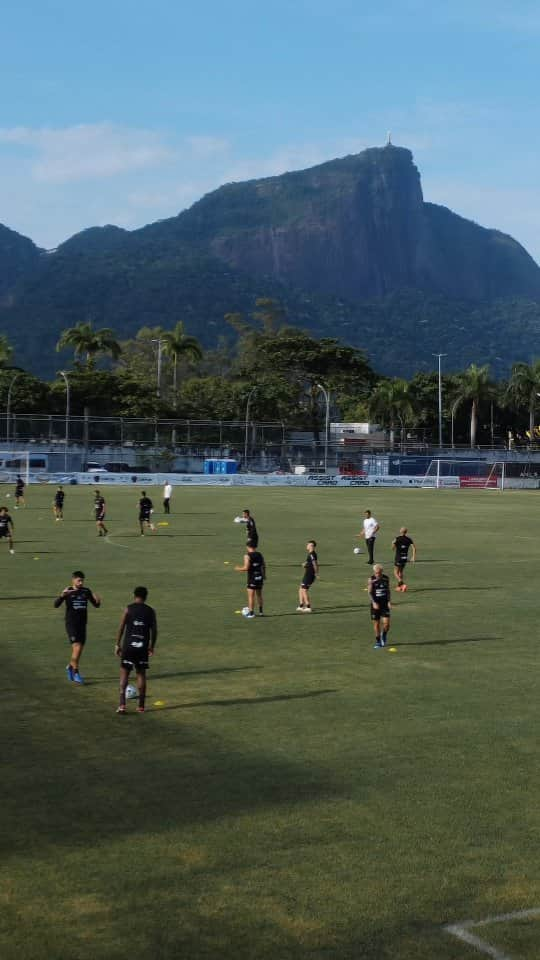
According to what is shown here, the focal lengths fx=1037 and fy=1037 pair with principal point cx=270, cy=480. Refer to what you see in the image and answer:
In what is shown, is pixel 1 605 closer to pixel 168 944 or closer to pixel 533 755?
pixel 533 755

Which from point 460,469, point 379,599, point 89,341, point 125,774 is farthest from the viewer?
point 89,341

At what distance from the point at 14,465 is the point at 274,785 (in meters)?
84.3

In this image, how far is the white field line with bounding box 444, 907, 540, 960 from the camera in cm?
803

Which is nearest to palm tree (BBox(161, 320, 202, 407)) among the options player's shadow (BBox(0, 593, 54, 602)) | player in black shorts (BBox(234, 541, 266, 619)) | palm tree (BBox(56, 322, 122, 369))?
palm tree (BBox(56, 322, 122, 369))

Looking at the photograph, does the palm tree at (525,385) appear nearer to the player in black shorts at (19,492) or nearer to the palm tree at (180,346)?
the palm tree at (180,346)

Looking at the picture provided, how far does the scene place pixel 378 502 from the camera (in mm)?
70188

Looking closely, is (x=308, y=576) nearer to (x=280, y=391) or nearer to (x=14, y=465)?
(x=14, y=465)

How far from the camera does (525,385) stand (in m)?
139

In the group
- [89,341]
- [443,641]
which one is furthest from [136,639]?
[89,341]

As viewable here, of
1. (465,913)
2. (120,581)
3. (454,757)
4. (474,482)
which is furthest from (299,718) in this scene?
(474,482)

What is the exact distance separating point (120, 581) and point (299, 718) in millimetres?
15113

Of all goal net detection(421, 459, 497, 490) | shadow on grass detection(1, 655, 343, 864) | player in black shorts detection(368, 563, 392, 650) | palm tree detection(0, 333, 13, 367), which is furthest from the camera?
palm tree detection(0, 333, 13, 367)

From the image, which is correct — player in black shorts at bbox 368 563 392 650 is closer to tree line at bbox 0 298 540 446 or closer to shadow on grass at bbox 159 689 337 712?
shadow on grass at bbox 159 689 337 712

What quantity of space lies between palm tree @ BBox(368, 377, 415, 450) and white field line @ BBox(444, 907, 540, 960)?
13047 cm
